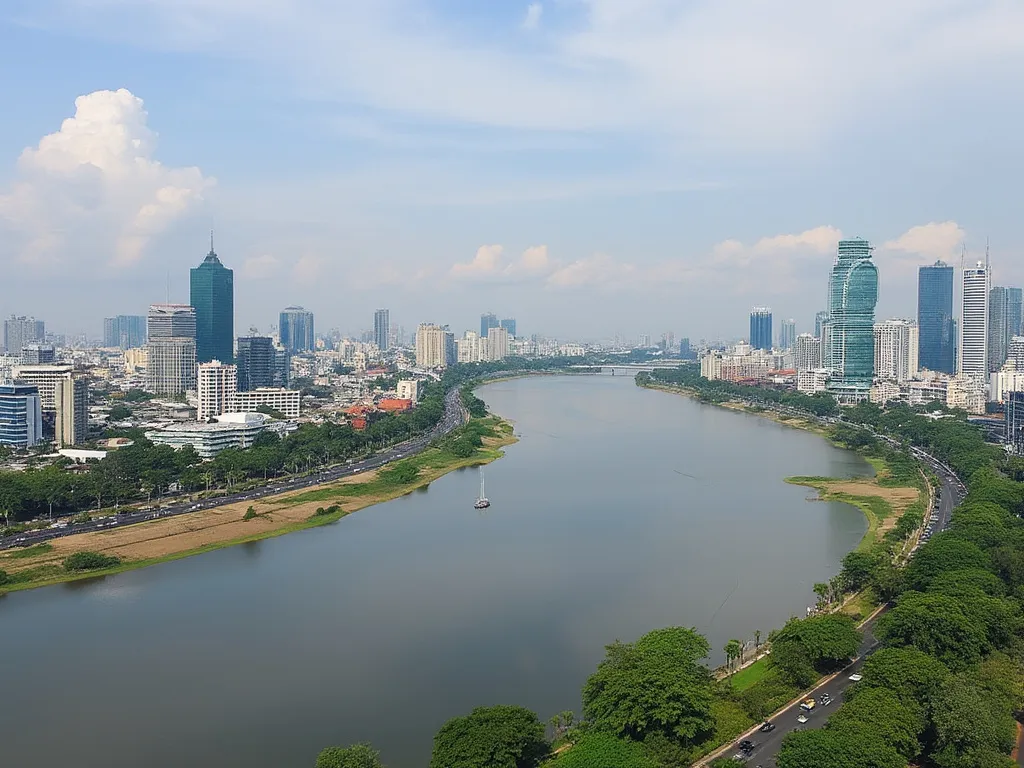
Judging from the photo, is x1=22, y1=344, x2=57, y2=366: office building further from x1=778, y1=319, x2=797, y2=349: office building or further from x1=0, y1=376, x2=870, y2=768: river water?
x1=778, y1=319, x2=797, y2=349: office building

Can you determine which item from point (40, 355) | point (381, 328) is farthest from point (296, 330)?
point (40, 355)

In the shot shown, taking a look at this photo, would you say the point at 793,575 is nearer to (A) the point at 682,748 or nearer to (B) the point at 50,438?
(A) the point at 682,748

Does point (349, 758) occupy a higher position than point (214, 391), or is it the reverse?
point (214, 391)

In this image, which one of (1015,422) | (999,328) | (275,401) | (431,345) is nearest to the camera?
(1015,422)

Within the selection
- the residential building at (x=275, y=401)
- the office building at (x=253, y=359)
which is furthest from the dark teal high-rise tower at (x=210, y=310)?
the residential building at (x=275, y=401)

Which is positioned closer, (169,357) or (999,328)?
(169,357)

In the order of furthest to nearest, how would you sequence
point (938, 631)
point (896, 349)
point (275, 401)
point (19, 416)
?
1. point (896, 349)
2. point (275, 401)
3. point (19, 416)
4. point (938, 631)

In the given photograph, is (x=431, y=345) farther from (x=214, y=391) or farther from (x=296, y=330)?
(x=214, y=391)

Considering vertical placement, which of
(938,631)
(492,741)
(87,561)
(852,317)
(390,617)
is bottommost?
(390,617)
